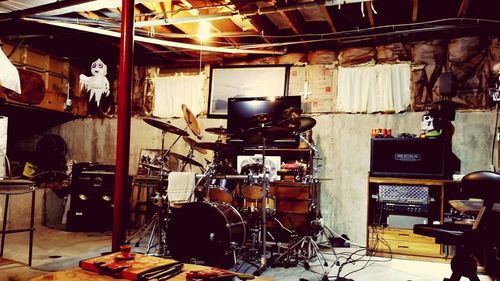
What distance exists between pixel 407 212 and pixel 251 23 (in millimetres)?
3606

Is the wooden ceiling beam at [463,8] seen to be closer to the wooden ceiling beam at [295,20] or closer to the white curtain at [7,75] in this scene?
the wooden ceiling beam at [295,20]

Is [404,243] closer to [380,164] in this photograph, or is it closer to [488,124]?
[380,164]

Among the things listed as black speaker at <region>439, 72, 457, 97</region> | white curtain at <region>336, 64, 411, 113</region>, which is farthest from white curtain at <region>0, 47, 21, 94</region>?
black speaker at <region>439, 72, 457, 97</region>

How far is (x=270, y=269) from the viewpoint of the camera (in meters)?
4.62

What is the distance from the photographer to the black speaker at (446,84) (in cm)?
582

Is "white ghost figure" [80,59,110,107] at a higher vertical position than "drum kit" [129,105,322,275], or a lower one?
higher

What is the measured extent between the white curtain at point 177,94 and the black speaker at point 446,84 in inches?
168

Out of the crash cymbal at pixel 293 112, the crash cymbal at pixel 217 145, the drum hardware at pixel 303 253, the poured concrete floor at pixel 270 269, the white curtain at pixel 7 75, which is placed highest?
the white curtain at pixel 7 75

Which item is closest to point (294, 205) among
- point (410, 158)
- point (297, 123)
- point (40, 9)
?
point (297, 123)

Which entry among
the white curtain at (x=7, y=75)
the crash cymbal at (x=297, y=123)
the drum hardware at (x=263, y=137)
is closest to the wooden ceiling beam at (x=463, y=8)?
the crash cymbal at (x=297, y=123)

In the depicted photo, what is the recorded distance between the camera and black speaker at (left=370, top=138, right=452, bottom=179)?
5.36 m

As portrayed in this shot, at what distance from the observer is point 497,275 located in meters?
4.44

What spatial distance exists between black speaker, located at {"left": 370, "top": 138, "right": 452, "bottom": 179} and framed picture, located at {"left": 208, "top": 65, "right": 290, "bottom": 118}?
83.7 inches

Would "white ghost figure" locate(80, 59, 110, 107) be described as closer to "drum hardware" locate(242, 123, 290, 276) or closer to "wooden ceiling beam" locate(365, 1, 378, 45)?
"drum hardware" locate(242, 123, 290, 276)
